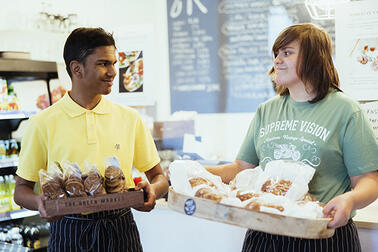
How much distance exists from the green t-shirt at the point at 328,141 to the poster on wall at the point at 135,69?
2.12m

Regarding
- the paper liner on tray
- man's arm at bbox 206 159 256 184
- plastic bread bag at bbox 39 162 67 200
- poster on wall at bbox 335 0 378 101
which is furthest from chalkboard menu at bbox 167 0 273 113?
plastic bread bag at bbox 39 162 67 200

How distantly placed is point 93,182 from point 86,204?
3.3 inches

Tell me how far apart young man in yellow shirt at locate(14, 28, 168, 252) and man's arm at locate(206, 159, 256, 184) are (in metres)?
0.25

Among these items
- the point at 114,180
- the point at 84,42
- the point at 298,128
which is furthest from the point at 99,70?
the point at 298,128

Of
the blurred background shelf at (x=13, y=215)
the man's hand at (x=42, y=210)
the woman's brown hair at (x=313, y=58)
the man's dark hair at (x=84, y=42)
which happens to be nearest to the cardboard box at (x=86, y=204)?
the man's hand at (x=42, y=210)

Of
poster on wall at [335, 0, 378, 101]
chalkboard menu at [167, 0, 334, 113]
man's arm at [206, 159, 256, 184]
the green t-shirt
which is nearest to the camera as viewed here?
the green t-shirt

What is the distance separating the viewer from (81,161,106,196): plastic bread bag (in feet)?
5.65

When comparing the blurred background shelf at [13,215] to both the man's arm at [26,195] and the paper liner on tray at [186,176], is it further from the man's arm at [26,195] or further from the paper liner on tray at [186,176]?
the paper liner on tray at [186,176]

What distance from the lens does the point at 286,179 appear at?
170 centimetres

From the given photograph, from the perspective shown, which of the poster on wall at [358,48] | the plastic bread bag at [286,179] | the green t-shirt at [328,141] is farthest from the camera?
the poster on wall at [358,48]

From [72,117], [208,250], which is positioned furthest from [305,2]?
[72,117]

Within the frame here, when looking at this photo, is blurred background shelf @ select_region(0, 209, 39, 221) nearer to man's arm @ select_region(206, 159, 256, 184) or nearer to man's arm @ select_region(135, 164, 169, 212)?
man's arm @ select_region(135, 164, 169, 212)

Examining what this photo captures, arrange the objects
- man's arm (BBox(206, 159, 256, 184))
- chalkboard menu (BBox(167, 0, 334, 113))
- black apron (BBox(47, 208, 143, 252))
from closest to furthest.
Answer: black apron (BBox(47, 208, 143, 252)) < man's arm (BBox(206, 159, 256, 184)) < chalkboard menu (BBox(167, 0, 334, 113))

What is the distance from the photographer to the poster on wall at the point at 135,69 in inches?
153
